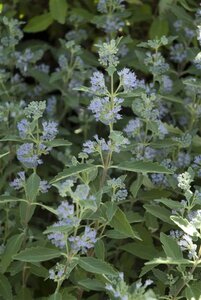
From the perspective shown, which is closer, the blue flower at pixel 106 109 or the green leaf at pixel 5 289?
the blue flower at pixel 106 109

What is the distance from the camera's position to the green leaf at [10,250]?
2.56m

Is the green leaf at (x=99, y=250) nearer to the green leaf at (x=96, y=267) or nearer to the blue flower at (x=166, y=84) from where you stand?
the green leaf at (x=96, y=267)

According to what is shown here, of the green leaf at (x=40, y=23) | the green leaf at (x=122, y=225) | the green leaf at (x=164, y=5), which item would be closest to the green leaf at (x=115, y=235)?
the green leaf at (x=122, y=225)

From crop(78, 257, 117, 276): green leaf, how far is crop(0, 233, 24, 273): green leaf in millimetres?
413

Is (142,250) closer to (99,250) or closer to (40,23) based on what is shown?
(99,250)

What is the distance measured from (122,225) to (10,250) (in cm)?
49

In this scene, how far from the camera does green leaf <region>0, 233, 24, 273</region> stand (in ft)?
8.39

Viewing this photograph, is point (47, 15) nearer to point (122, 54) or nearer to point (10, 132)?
point (122, 54)

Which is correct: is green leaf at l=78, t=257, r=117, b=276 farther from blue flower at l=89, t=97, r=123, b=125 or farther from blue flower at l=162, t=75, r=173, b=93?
blue flower at l=162, t=75, r=173, b=93

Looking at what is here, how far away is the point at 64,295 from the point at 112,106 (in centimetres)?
76

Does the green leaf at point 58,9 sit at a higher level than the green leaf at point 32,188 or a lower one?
lower

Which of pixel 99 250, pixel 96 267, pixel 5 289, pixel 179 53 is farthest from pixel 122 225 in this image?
pixel 179 53

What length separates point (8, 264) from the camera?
2.56 meters

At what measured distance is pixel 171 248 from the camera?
233 centimetres
